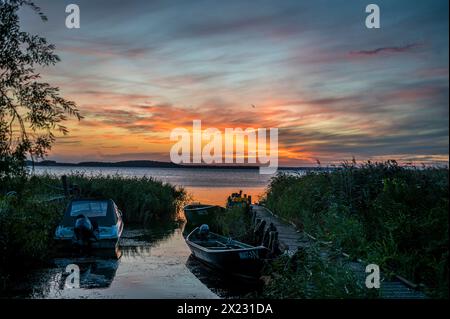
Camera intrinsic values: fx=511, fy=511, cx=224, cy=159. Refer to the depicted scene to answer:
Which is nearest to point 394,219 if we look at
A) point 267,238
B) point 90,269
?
point 267,238

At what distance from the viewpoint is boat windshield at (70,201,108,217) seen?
70.5ft

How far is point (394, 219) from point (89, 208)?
1347 cm

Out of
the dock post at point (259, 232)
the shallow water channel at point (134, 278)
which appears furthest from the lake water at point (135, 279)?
the dock post at point (259, 232)

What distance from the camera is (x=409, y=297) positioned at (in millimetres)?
10156

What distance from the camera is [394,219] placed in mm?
13188

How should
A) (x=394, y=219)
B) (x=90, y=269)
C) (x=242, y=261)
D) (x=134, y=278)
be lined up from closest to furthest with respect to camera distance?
(x=394, y=219) → (x=242, y=261) → (x=134, y=278) → (x=90, y=269)

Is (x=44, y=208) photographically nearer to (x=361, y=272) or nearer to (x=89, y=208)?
(x=89, y=208)

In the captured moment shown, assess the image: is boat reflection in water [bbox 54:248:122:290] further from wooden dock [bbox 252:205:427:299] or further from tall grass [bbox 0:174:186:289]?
wooden dock [bbox 252:205:427:299]

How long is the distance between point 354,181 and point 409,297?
7586mm

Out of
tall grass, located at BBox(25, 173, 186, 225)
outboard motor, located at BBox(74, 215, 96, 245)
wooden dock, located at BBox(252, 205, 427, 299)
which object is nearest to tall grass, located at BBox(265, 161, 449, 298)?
wooden dock, located at BBox(252, 205, 427, 299)

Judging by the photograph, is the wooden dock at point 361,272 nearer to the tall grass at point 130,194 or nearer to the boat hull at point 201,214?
the boat hull at point 201,214

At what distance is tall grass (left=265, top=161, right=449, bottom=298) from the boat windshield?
8.70 meters

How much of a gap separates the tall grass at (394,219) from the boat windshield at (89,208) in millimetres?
8705
